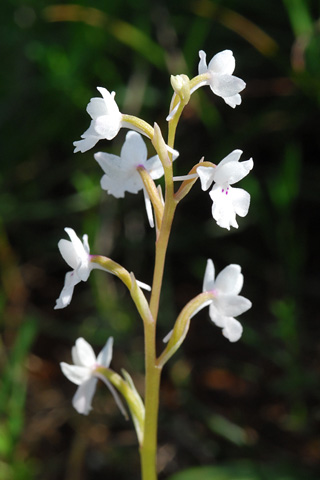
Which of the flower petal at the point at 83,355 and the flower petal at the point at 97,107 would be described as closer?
the flower petal at the point at 97,107

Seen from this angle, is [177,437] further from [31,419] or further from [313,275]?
[313,275]

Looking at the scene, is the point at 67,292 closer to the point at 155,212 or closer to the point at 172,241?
the point at 155,212

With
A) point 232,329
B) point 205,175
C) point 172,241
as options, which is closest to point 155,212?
point 205,175

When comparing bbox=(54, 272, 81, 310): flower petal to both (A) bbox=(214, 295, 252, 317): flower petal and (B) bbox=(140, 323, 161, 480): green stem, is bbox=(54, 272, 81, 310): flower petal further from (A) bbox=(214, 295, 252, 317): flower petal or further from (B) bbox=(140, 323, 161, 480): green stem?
(A) bbox=(214, 295, 252, 317): flower petal

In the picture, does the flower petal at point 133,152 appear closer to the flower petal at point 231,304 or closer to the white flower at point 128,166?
the white flower at point 128,166

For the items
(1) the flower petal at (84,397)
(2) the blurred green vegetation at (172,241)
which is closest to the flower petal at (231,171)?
(1) the flower petal at (84,397)

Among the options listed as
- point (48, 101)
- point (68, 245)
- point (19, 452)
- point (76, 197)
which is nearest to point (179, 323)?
point (68, 245)
